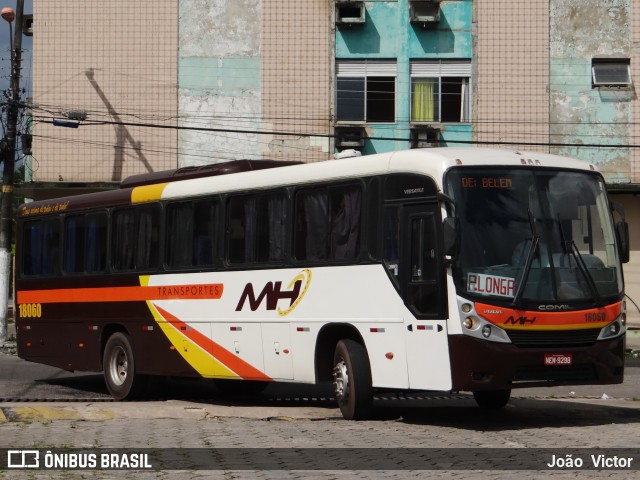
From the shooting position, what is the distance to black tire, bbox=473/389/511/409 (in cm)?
1541

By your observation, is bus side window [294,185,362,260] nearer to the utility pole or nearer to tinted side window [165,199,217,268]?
tinted side window [165,199,217,268]

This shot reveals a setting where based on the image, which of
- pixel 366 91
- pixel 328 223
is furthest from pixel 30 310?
pixel 366 91

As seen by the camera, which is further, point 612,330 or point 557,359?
point 612,330

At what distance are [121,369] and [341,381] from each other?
16.2ft

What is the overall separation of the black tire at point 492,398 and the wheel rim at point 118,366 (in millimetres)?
5342

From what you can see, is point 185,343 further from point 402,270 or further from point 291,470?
point 291,470

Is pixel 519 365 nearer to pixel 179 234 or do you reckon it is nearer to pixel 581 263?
pixel 581 263

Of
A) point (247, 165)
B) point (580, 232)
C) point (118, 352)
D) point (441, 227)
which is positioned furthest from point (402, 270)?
point (118, 352)

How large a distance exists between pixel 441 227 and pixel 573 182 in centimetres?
181

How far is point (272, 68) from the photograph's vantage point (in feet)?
116

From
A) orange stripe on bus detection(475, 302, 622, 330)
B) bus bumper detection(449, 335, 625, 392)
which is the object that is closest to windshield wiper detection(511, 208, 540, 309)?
orange stripe on bus detection(475, 302, 622, 330)

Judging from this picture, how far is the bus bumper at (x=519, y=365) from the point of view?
1288cm

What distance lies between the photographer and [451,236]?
42.4 ft

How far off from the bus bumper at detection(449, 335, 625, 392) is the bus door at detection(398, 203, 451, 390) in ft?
0.62
